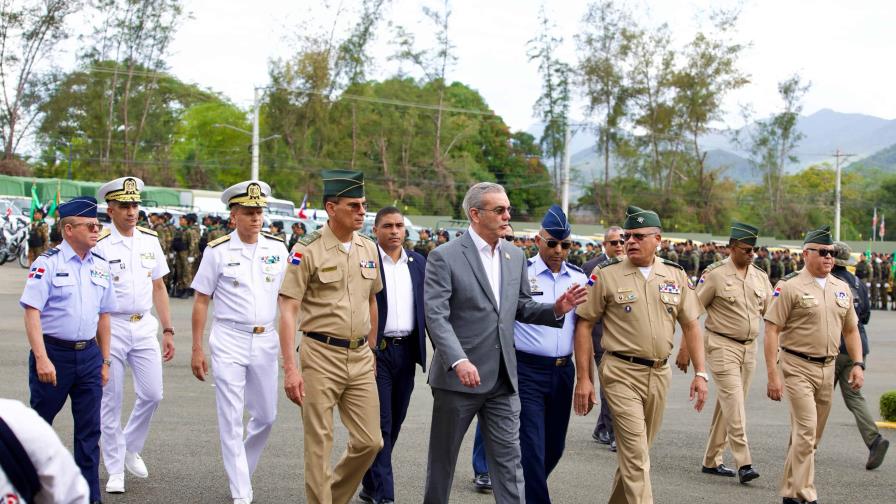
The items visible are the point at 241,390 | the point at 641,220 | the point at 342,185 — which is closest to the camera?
the point at 342,185

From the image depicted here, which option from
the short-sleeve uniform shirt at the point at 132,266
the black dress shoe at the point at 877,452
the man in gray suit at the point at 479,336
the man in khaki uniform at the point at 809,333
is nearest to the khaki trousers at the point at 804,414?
the man in khaki uniform at the point at 809,333

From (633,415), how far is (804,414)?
1934 millimetres

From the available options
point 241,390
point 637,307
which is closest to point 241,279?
point 241,390

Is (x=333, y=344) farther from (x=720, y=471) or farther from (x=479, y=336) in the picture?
(x=720, y=471)

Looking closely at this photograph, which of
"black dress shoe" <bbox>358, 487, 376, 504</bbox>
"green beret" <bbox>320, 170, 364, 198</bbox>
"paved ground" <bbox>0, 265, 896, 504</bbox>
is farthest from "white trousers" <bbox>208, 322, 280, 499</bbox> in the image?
"green beret" <bbox>320, 170, 364, 198</bbox>

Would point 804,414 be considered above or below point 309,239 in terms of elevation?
below

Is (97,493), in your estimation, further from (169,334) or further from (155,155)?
(155,155)

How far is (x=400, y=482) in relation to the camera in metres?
7.52

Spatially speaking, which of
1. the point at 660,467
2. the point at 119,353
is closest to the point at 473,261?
the point at 119,353

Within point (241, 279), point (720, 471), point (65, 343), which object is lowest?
point (720, 471)

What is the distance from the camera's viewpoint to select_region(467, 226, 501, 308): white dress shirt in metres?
5.86

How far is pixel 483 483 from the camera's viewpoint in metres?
7.48

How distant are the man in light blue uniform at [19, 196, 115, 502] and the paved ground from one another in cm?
60

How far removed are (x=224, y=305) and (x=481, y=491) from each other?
228cm
